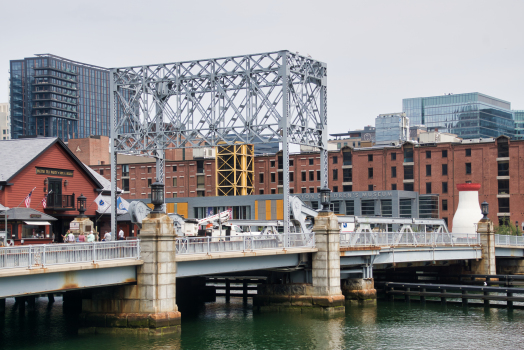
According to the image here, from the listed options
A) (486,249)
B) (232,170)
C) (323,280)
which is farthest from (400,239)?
(232,170)

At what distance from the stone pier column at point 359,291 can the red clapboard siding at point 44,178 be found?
79.9 ft

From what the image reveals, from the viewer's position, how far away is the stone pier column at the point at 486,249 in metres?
63.4

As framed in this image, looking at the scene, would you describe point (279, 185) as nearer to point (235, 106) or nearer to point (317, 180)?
point (317, 180)

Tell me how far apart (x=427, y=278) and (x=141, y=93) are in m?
30.3

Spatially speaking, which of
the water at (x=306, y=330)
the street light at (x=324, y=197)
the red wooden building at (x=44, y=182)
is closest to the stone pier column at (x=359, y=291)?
the water at (x=306, y=330)

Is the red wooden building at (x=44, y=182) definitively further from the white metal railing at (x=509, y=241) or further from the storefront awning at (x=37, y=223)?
the white metal railing at (x=509, y=241)

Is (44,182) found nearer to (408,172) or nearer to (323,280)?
(323,280)

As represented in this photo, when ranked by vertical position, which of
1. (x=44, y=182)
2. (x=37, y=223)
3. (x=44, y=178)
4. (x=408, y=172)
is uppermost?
(x=408, y=172)

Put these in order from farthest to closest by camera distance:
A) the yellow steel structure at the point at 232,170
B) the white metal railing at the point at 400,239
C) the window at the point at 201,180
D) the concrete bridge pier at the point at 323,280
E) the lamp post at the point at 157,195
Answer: the window at the point at 201,180, the yellow steel structure at the point at 232,170, the white metal railing at the point at 400,239, the concrete bridge pier at the point at 323,280, the lamp post at the point at 157,195

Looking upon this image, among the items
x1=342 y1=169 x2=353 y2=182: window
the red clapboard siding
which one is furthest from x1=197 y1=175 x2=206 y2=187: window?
the red clapboard siding

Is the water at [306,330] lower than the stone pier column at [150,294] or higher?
lower

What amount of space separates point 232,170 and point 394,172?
2256 centimetres

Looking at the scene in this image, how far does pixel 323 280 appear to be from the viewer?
1757 inches

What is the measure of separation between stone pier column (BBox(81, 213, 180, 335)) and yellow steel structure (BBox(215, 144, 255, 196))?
7028 cm
